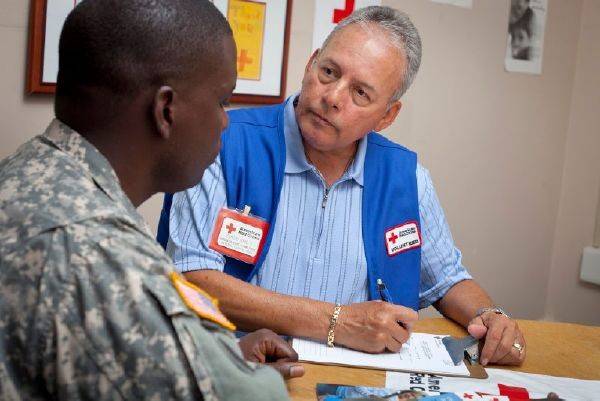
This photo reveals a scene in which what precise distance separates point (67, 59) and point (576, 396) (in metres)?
1.23

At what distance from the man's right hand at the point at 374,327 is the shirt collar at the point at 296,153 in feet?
1.53

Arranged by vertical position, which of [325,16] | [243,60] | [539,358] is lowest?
[539,358]

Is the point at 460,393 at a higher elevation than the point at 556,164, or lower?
lower

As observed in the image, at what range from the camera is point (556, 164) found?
13.0 ft

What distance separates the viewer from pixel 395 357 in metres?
1.75

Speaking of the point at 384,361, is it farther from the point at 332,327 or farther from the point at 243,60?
the point at 243,60

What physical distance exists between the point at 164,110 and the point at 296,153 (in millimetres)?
1069

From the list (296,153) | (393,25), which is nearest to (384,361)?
(296,153)

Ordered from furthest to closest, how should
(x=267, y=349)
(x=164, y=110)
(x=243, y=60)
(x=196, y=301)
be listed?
(x=243, y=60) → (x=267, y=349) → (x=164, y=110) → (x=196, y=301)

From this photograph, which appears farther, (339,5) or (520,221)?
(520,221)

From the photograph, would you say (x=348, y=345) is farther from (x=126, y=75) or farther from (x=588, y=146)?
(x=588, y=146)

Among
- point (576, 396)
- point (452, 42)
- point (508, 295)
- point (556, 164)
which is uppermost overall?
point (452, 42)

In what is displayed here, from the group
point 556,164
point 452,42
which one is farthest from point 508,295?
point 452,42

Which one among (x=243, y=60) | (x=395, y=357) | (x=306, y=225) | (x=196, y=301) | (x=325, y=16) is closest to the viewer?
(x=196, y=301)
